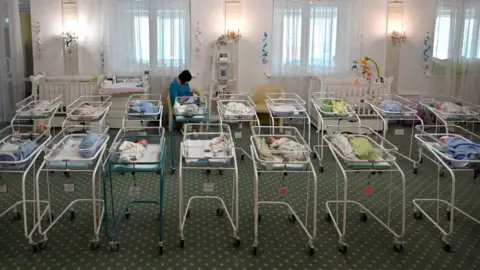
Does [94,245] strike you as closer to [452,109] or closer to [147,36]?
[452,109]

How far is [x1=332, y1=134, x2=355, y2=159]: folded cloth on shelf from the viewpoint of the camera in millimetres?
4402

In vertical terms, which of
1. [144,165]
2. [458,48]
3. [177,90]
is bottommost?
[144,165]

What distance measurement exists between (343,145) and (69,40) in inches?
229

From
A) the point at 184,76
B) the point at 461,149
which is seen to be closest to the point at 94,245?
the point at 461,149

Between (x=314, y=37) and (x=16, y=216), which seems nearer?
(x=16, y=216)

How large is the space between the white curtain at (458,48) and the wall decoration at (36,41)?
6686 mm

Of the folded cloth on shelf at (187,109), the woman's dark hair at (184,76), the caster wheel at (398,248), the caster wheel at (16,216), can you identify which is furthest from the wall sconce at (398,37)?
the caster wheel at (16,216)

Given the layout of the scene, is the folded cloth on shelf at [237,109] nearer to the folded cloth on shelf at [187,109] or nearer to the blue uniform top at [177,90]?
the folded cloth on shelf at [187,109]

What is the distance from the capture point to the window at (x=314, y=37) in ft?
28.7

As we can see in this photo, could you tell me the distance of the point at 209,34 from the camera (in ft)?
29.1

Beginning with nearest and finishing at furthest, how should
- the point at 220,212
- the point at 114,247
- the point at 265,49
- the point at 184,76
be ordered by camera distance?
the point at 114,247 < the point at 220,212 < the point at 184,76 < the point at 265,49

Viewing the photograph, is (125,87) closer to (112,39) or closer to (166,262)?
(112,39)

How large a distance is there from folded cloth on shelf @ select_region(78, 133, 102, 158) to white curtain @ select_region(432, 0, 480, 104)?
6.67 meters

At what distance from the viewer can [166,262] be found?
4160 millimetres
